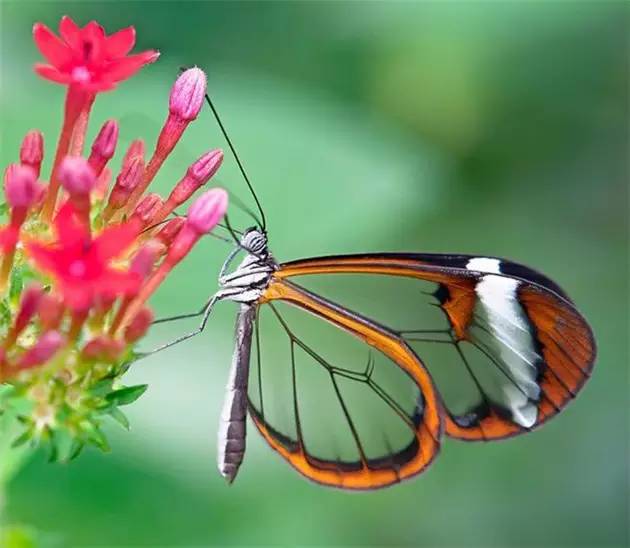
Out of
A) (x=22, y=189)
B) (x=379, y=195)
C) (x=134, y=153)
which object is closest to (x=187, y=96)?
(x=134, y=153)

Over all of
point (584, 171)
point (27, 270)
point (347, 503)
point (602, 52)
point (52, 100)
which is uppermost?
point (602, 52)

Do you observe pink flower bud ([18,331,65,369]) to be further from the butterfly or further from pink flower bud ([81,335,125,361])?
the butterfly

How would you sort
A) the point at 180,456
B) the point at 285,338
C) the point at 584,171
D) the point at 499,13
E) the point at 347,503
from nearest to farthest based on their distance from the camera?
the point at 180,456 < the point at 285,338 < the point at 347,503 < the point at 499,13 < the point at 584,171

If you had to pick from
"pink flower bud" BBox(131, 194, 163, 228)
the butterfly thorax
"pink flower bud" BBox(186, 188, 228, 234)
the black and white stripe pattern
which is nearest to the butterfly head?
the butterfly thorax

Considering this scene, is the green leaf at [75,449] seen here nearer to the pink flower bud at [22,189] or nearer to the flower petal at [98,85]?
the pink flower bud at [22,189]

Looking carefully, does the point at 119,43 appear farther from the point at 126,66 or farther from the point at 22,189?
the point at 22,189

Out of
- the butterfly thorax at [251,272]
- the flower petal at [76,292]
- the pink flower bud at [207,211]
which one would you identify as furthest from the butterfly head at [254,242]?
the flower petal at [76,292]

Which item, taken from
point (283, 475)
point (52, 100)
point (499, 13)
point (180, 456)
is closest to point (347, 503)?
point (283, 475)

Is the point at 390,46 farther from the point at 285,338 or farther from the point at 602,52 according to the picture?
the point at 285,338
